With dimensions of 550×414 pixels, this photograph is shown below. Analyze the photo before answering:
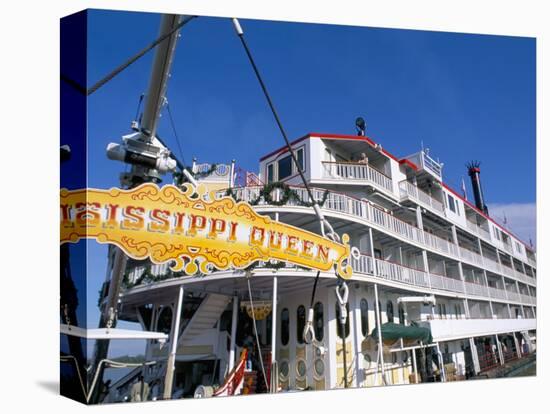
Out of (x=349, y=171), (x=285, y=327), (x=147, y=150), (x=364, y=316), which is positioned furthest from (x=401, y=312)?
(x=147, y=150)

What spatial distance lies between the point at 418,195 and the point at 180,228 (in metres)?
11.9

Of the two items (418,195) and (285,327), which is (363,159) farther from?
(285,327)

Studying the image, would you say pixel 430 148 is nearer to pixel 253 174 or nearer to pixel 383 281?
pixel 383 281

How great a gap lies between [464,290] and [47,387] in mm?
15637

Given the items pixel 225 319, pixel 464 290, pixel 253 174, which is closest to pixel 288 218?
pixel 253 174

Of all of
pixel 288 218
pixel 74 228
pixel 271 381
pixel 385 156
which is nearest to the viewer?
pixel 74 228

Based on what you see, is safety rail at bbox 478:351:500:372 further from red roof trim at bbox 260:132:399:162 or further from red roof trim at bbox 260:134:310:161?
red roof trim at bbox 260:134:310:161

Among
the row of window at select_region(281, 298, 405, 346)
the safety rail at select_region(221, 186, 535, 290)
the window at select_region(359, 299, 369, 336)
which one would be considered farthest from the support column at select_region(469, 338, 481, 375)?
the row of window at select_region(281, 298, 405, 346)

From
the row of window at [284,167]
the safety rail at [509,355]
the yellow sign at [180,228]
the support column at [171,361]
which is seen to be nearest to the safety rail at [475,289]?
the safety rail at [509,355]

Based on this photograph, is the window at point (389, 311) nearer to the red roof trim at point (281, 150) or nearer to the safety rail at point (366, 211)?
the safety rail at point (366, 211)

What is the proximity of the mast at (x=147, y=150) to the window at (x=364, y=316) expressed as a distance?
811 centimetres

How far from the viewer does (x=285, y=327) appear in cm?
1373

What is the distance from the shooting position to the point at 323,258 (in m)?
11.4

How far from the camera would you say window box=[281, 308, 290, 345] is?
44.9 ft
